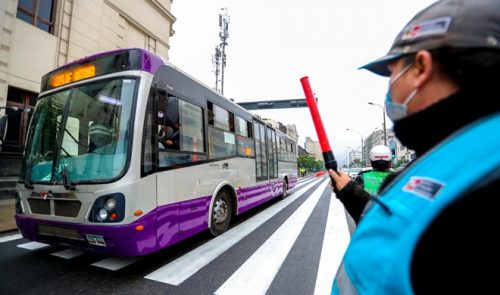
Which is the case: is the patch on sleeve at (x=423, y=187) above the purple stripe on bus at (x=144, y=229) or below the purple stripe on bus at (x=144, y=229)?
above

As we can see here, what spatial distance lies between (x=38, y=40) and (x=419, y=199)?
14.4 metres

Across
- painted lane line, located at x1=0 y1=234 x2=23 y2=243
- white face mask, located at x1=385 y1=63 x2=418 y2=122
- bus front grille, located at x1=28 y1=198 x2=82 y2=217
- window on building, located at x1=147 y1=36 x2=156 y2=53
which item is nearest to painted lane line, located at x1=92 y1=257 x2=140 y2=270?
bus front grille, located at x1=28 y1=198 x2=82 y2=217

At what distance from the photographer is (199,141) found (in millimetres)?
4758

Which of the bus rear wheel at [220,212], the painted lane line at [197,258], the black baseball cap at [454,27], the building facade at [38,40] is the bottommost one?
the painted lane line at [197,258]

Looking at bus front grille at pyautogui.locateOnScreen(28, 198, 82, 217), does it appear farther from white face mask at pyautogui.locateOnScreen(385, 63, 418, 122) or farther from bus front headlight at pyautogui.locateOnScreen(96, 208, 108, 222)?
white face mask at pyautogui.locateOnScreen(385, 63, 418, 122)

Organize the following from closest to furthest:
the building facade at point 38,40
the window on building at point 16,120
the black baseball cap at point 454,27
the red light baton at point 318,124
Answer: the black baseball cap at point 454,27 < the red light baton at point 318,124 < the building facade at point 38,40 < the window on building at point 16,120

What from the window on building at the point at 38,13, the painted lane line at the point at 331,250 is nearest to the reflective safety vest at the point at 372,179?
the painted lane line at the point at 331,250

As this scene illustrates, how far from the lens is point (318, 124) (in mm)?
1593

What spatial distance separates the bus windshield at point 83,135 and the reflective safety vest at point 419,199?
3111 mm

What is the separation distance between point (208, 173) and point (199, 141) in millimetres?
661

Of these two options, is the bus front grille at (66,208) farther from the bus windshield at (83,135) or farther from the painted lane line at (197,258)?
the painted lane line at (197,258)

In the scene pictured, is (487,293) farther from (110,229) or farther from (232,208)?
(232,208)

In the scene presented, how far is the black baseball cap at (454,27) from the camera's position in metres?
0.75

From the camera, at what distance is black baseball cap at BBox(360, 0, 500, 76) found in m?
0.75
